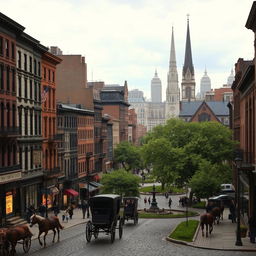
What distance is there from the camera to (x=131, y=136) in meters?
187

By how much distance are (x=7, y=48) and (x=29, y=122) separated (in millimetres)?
10470

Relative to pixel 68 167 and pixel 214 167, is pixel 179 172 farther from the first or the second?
pixel 68 167

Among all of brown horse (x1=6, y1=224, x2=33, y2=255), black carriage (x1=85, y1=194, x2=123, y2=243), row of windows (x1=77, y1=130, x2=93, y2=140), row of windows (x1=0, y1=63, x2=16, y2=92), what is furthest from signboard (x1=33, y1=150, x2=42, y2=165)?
brown horse (x1=6, y1=224, x2=33, y2=255)

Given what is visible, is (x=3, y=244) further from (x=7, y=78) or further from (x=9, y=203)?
(x=7, y=78)

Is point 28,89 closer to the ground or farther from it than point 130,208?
farther from it

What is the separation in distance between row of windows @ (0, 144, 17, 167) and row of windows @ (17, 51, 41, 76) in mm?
8570

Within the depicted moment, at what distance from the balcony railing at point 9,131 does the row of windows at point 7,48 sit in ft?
20.6

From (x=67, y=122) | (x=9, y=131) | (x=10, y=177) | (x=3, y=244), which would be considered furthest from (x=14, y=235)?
(x=67, y=122)

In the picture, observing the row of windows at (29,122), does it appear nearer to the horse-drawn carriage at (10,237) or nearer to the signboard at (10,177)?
the signboard at (10,177)

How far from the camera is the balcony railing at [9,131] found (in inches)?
2061

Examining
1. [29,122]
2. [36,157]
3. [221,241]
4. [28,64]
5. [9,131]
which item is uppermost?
[28,64]

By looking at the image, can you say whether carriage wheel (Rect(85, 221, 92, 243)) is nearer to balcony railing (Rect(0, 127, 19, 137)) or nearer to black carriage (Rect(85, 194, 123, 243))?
black carriage (Rect(85, 194, 123, 243))

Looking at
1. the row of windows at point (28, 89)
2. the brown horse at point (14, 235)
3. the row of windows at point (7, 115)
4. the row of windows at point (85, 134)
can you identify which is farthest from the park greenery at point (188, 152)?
the brown horse at point (14, 235)

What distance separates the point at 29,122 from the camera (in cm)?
6331
